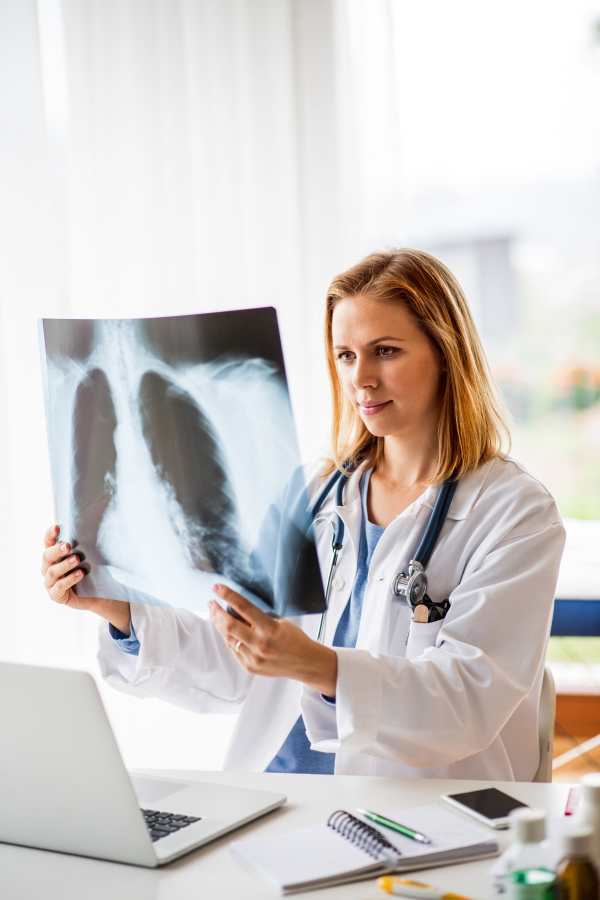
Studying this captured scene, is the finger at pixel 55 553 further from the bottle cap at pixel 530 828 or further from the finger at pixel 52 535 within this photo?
the bottle cap at pixel 530 828

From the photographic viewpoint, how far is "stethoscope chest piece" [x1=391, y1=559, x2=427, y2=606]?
4.11 feet

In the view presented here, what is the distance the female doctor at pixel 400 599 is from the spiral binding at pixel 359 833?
0.38 ft

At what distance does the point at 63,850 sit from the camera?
2.94ft

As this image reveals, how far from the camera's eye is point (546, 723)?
1.26 metres

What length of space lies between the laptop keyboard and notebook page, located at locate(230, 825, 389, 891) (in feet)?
0.27

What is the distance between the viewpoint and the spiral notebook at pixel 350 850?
2.64 feet

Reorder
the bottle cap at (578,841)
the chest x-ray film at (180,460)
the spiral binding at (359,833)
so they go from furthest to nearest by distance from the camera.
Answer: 1. the chest x-ray film at (180,460)
2. the spiral binding at (359,833)
3. the bottle cap at (578,841)

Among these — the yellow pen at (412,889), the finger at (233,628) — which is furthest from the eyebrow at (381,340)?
the yellow pen at (412,889)

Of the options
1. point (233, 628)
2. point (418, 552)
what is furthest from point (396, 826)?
point (418, 552)

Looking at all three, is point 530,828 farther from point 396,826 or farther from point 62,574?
point 62,574

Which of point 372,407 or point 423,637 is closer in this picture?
point 423,637

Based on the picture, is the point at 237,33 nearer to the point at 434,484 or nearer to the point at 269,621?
the point at 434,484

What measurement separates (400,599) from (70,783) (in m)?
0.61

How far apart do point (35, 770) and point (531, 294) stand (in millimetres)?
3732
